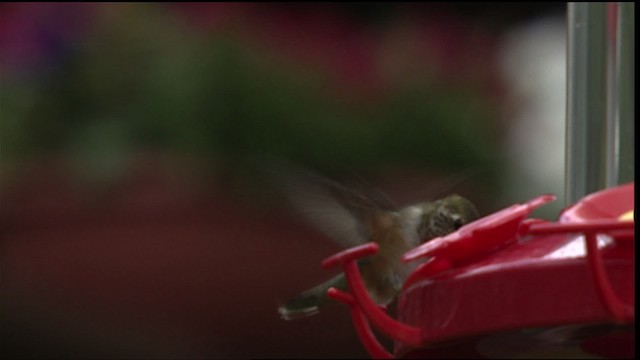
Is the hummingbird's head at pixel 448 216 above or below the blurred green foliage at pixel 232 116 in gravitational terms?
below

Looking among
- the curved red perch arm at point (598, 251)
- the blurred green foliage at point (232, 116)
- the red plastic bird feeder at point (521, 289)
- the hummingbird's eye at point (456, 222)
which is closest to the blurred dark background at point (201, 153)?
the blurred green foliage at point (232, 116)

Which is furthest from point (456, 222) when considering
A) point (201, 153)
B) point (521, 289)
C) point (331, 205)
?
point (521, 289)

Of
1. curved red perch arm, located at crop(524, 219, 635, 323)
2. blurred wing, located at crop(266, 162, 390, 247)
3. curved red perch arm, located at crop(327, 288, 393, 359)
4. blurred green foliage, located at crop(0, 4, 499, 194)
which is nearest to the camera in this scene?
curved red perch arm, located at crop(524, 219, 635, 323)

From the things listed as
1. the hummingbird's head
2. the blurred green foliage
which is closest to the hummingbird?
the hummingbird's head

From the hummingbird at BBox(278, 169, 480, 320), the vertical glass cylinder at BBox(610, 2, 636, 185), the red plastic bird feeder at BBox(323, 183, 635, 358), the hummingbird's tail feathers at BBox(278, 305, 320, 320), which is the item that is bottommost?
the hummingbird's tail feathers at BBox(278, 305, 320, 320)

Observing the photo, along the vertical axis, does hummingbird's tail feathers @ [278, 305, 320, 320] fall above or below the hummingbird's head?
below

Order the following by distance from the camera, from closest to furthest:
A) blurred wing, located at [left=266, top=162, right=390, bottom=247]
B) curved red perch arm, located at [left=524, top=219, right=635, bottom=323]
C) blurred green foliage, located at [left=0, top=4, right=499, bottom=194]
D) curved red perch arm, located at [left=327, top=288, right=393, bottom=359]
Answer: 1. curved red perch arm, located at [left=524, top=219, right=635, bottom=323]
2. curved red perch arm, located at [left=327, top=288, right=393, bottom=359]
3. blurred wing, located at [left=266, top=162, right=390, bottom=247]
4. blurred green foliage, located at [left=0, top=4, right=499, bottom=194]

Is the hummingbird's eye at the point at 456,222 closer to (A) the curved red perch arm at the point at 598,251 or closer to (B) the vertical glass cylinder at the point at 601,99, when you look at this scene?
(B) the vertical glass cylinder at the point at 601,99

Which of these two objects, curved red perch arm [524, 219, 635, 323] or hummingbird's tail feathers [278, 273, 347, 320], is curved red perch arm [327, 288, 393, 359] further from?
hummingbird's tail feathers [278, 273, 347, 320]
